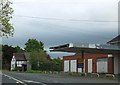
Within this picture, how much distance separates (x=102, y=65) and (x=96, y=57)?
387cm

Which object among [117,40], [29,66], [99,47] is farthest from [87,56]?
[29,66]

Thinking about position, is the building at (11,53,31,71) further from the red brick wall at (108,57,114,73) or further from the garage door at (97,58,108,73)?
the red brick wall at (108,57,114,73)

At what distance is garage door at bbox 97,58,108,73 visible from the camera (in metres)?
71.2

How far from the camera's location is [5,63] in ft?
467

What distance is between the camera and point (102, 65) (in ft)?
237

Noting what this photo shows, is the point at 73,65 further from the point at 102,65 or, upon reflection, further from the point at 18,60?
the point at 18,60

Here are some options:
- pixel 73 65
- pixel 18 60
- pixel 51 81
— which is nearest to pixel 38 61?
pixel 18 60

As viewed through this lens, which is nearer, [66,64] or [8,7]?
[8,7]

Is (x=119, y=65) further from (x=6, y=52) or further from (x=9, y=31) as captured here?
(x=6, y=52)

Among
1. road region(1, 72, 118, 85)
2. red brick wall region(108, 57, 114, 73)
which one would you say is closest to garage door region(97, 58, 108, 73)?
red brick wall region(108, 57, 114, 73)

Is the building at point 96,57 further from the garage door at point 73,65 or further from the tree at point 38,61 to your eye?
the tree at point 38,61

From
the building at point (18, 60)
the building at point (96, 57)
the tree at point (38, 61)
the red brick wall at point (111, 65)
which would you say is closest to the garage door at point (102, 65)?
the building at point (96, 57)

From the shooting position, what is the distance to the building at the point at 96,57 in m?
53.5

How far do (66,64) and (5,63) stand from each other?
55872mm
